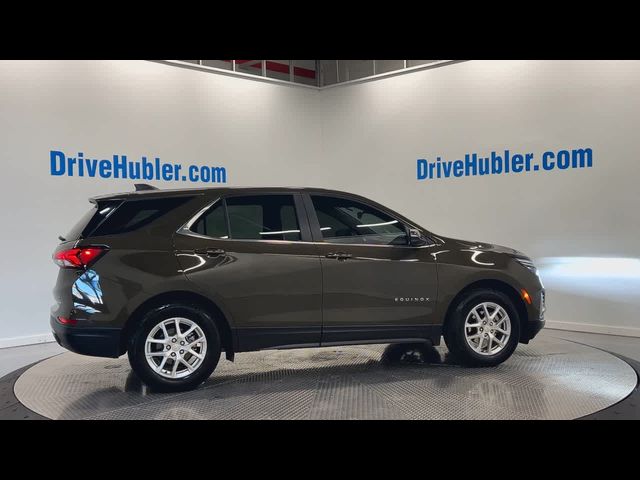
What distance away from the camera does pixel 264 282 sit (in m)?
4.43

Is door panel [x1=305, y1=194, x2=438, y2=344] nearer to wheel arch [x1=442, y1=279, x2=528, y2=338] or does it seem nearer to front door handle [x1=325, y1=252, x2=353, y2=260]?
front door handle [x1=325, y1=252, x2=353, y2=260]

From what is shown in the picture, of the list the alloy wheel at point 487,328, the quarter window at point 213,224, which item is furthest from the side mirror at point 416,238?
the quarter window at point 213,224

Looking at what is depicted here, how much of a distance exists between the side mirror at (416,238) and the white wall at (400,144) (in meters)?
3.11

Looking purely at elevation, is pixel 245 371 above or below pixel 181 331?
below

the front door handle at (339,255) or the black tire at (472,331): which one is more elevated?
the front door handle at (339,255)

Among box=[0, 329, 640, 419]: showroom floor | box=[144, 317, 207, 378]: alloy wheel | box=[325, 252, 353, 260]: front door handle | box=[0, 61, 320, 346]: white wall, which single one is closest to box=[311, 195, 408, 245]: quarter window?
box=[325, 252, 353, 260]: front door handle

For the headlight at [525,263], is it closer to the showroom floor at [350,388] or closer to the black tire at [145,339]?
the showroom floor at [350,388]

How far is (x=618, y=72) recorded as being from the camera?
6699mm

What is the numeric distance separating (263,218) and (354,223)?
0.74 m

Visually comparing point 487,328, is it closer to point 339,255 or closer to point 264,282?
point 339,255

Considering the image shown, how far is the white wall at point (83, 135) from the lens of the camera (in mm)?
6594

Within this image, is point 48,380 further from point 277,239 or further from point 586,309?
point 586,309

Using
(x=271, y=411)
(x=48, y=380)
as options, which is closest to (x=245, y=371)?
(x=271, y=411)

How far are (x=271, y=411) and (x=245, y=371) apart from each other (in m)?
1.24
